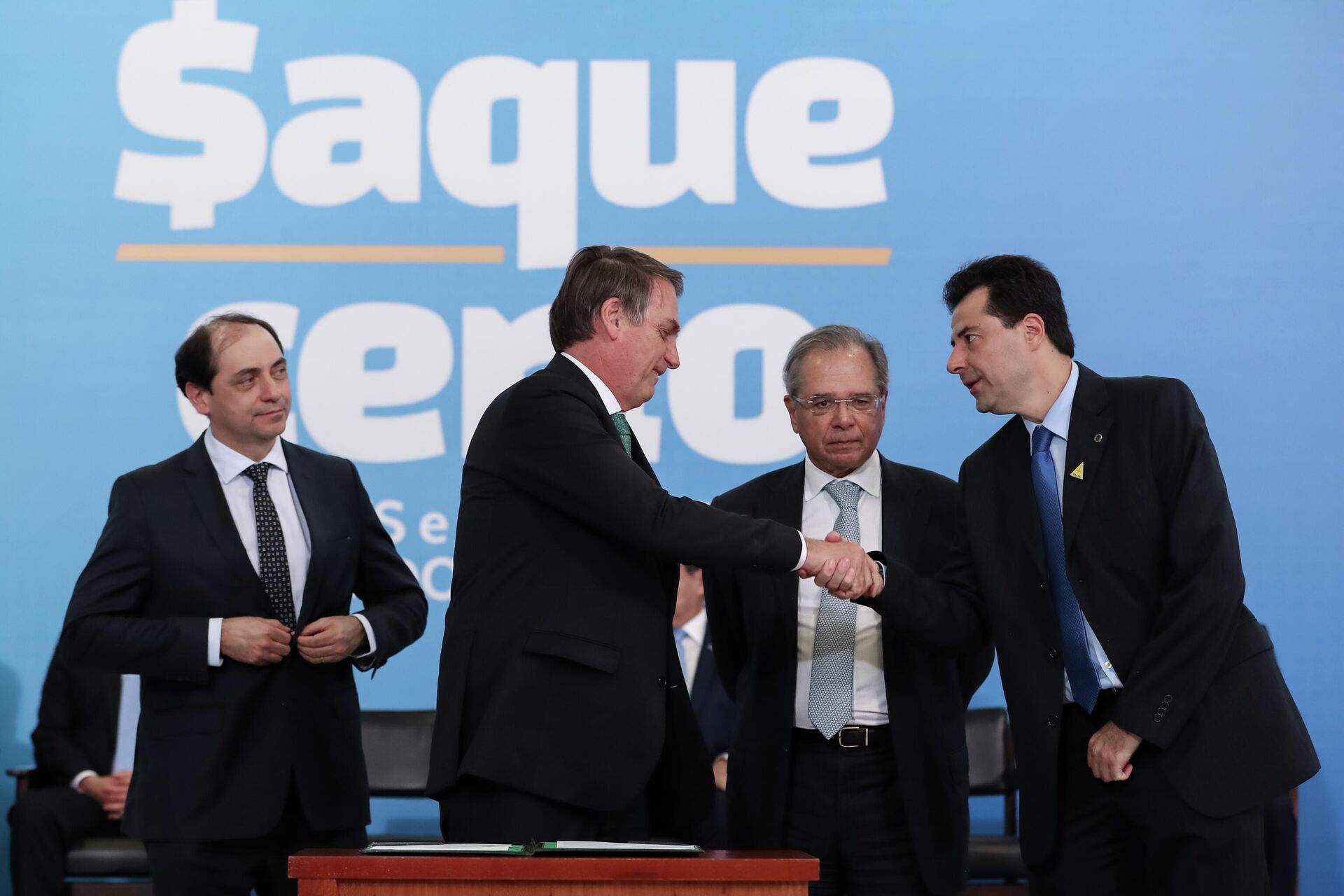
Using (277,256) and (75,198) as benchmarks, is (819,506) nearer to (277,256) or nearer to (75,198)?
(277,256)

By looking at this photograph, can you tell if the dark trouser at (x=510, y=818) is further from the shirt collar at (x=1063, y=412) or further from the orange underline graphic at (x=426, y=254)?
the orange underline graphic at (x=426, y=254)

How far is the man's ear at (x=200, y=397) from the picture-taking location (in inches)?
129

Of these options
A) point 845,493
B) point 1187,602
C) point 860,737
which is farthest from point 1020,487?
point 860,737

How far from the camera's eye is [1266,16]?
16.1 ft

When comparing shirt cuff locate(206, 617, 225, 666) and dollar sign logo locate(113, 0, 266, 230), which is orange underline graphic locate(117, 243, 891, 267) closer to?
dollar sign logo locate(113, 0, 266, 230)

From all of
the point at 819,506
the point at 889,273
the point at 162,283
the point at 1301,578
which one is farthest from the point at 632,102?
the point at 1301,578

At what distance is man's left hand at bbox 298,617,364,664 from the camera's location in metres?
3.09

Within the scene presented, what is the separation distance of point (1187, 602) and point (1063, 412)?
478 millimetres

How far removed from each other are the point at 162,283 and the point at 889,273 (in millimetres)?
2568

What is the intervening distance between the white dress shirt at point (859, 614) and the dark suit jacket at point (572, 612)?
53 centimetres

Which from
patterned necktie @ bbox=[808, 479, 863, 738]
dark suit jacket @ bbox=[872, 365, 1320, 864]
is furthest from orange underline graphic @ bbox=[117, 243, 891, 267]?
dark suit jacket @ bbox=[872, 365, 1320, 864]

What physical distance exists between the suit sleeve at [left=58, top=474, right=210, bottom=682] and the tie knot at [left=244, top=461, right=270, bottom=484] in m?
0.25

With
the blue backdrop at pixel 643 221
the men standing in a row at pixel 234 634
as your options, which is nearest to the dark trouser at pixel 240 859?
the men standing in a row at pixel 234 634

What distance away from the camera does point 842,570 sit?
279 centimetres
